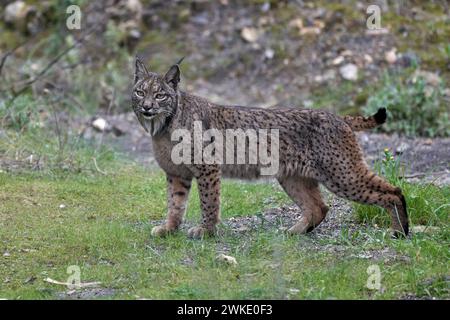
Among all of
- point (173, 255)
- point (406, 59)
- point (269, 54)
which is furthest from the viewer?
point (269, 54)

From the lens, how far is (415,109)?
41.4 feet

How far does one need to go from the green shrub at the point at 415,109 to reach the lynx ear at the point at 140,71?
17.4 ft

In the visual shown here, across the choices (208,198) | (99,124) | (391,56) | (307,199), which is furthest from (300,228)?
(391,56)

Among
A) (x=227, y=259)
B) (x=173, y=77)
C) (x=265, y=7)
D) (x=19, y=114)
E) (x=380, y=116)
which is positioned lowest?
(x=227, y=259)

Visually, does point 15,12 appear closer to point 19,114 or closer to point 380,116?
point 19,114

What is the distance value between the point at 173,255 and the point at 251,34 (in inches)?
333

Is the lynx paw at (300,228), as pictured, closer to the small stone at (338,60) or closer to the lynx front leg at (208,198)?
the lynx front leg at (208,198)

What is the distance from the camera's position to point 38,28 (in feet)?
54.0

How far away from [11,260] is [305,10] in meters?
9.16

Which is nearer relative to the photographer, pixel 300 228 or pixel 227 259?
pixel 227 259

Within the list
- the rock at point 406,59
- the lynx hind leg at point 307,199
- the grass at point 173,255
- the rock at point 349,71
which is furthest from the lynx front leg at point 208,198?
the rock at point 406,59

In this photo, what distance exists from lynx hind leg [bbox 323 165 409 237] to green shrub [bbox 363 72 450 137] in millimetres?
4855

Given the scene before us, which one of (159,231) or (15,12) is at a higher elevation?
(15,12)
